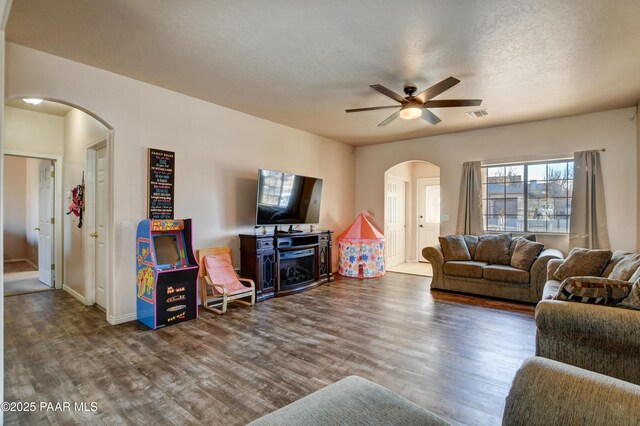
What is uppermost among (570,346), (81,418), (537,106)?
(537,106)

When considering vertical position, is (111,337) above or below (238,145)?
below

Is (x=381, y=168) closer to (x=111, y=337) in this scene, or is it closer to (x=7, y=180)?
(x=111, y=337)

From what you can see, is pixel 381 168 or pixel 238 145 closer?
pixel 238 145

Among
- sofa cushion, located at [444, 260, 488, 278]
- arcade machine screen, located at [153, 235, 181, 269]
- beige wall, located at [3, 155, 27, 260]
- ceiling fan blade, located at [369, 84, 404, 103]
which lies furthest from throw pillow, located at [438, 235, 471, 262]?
beige wall, located at [3, 155, 27, 260]

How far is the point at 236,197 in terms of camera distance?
474 centimetres

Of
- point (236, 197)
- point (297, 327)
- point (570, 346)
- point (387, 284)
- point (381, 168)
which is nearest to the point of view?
point (570, 346)

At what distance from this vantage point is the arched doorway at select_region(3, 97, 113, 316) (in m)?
4.11

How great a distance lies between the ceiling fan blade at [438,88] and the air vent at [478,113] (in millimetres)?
1702

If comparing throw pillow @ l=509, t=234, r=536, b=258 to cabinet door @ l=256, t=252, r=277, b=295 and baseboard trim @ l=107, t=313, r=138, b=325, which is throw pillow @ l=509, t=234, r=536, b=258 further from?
baseboard trim @ l=107, t=313, r=138, b=325

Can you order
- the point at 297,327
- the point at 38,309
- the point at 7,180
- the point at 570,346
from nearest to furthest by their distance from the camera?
the point at 570,346
the point at 297,327
the point at 38,309
the point at 7,180

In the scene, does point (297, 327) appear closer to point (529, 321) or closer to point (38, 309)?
point (529, 321)

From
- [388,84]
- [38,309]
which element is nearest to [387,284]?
[388,84]

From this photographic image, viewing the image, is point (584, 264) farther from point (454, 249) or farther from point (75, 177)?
point (75, 177)

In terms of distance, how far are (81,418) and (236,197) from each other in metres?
3.18
